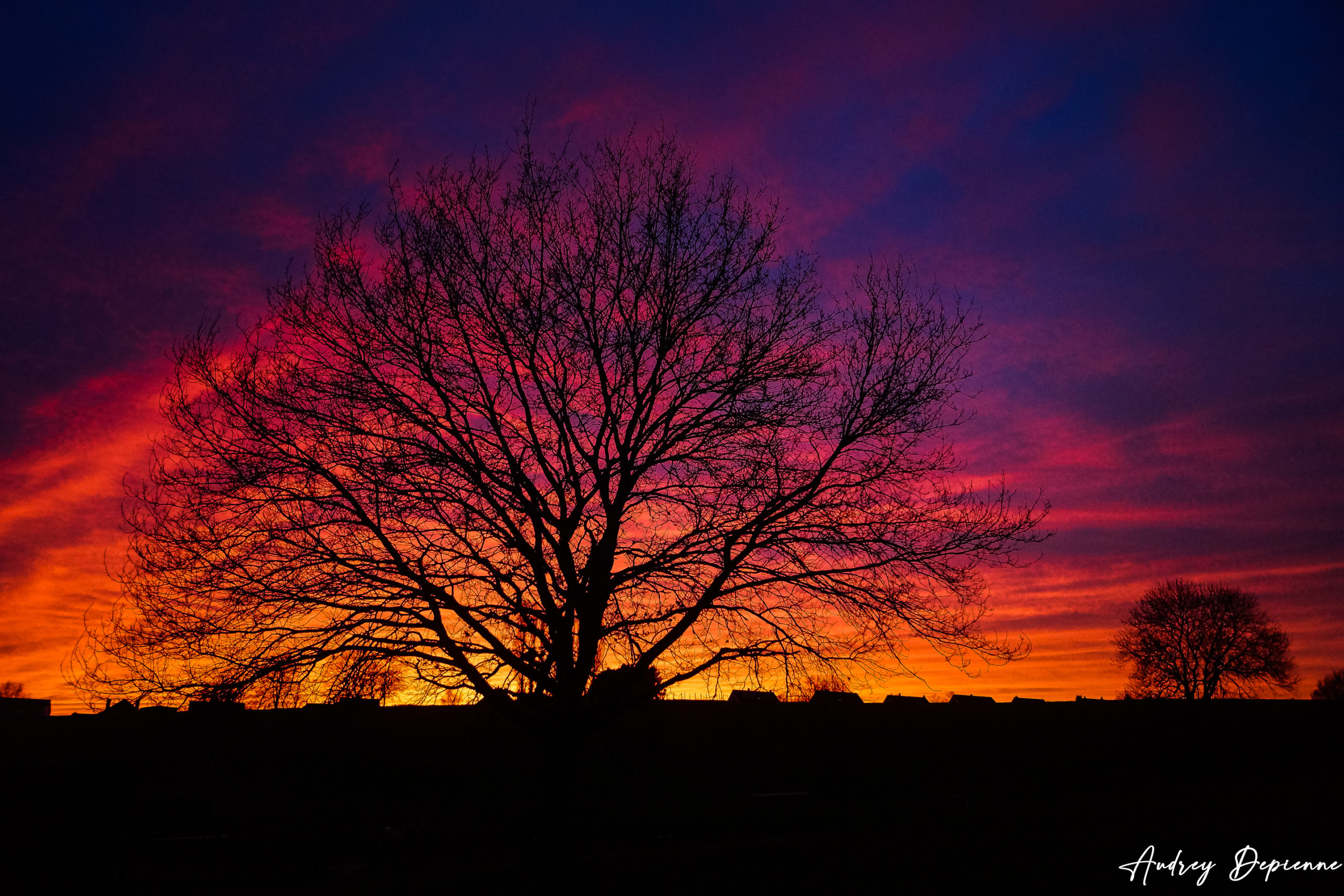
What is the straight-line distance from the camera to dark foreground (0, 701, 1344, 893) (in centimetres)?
1252

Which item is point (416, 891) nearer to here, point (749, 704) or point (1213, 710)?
point (749, 704)

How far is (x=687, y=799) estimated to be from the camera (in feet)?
104

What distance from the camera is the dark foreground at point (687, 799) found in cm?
1252

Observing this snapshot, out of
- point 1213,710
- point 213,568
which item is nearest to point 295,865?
point 213,568
